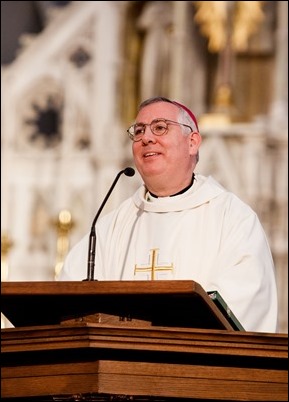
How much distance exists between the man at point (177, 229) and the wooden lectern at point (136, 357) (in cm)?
72

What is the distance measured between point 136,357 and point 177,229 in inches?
48.9

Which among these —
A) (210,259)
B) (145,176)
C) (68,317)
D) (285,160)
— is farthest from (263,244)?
(285,160)

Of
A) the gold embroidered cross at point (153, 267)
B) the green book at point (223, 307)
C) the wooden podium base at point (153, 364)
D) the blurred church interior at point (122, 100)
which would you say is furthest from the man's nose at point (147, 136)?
the blurred church interior at point (122, 100)

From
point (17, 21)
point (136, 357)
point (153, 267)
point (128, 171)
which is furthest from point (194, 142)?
point (17, 21)

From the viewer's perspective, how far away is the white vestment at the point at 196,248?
4207mm

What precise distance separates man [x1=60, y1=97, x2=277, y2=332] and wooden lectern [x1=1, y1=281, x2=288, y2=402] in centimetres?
72

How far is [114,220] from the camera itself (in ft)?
15.9

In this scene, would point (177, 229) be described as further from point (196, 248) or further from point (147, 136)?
point (147, 136)

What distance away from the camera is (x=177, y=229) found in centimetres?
470

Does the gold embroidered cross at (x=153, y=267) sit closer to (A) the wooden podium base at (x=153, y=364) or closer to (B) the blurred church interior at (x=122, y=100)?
(A) the wooden podium base at (x=153, y=364)

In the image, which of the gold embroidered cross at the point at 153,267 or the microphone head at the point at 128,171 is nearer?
the microphone head at the point at 128,171

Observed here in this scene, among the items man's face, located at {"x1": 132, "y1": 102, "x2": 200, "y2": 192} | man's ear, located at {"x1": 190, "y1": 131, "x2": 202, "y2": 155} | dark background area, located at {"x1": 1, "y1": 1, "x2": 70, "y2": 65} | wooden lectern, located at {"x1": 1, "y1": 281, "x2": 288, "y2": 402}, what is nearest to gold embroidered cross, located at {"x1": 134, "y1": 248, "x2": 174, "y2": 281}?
man's face, located at {"x1": 132, "y1": 102, "x2": 200, "y2": 192}

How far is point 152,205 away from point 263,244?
0.55 m

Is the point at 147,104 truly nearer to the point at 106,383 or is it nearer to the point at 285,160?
the point at 106,383
